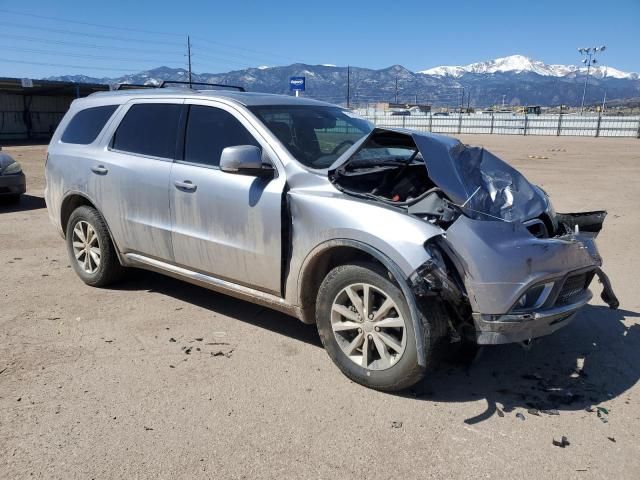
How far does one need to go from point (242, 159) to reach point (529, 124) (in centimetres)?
4493

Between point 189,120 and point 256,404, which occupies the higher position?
point 189,120

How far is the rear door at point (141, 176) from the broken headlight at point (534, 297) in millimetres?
2839

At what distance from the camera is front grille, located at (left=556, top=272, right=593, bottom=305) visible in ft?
11.7

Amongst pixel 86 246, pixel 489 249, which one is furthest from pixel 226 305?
pixel 489 249

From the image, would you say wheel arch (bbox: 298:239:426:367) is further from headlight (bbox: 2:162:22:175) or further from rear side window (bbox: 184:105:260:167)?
headlight (bbox: 2:162:22:175)

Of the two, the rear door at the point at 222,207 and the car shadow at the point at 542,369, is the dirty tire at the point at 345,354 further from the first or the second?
the rear door at the point at 222,207

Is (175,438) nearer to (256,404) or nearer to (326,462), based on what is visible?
(256,404)

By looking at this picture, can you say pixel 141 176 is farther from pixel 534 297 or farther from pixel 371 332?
pixel 534 297

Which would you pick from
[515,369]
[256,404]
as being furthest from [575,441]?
[256,404]

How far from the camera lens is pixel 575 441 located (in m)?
3.06

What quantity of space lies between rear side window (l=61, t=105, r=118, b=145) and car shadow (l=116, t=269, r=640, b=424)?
2.14 metres

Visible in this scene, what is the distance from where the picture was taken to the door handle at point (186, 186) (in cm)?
436

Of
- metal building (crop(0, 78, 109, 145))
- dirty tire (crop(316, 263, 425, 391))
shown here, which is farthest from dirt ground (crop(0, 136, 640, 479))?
metal building (crop(0, 78, 109, 145))

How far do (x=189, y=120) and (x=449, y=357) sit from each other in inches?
112
